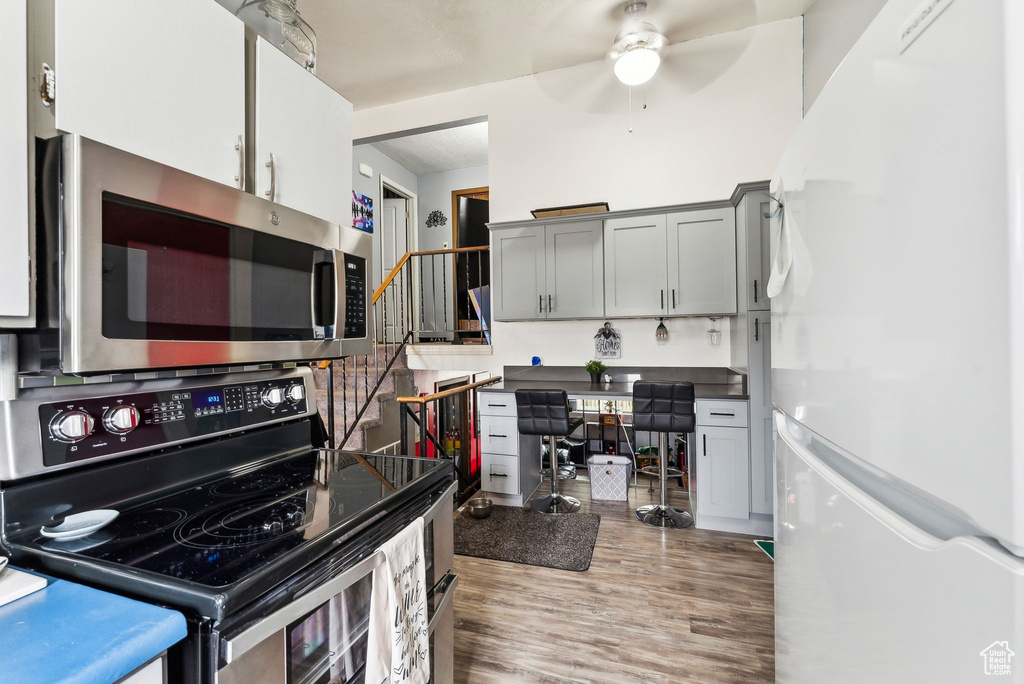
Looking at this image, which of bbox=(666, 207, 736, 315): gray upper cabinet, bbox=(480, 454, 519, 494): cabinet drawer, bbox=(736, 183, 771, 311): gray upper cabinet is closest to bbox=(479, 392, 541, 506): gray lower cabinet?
bbox=(480, 454, 519, 494): cabinet drawer

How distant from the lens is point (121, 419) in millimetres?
922

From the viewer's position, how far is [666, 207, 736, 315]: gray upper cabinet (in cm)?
340

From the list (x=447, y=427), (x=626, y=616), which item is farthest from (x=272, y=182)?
(x=447, y=427)

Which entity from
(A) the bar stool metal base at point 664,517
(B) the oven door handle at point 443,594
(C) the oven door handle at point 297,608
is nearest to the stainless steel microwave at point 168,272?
(C) the oven door handle at point 297,608

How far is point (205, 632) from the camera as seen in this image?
1.98 ft

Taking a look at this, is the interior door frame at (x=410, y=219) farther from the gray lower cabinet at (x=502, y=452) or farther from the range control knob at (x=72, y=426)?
the range control knob at (x=72, y=426)

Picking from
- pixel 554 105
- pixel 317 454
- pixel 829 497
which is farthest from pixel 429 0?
pixel 829 497

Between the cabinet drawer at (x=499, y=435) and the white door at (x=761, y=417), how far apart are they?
168 centimetres

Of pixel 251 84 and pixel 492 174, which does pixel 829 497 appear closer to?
pixel 251 84

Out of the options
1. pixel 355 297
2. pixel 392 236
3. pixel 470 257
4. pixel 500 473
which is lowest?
pixel 500 473

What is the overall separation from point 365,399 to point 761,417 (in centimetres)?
308

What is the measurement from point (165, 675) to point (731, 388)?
3.51m

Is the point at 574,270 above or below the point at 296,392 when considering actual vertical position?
above

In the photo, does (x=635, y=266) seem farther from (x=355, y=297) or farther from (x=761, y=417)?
(x=355, y=297)
